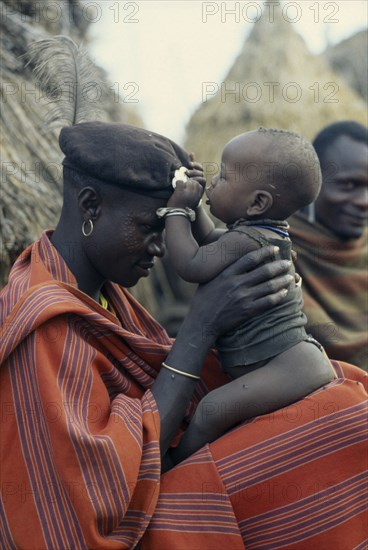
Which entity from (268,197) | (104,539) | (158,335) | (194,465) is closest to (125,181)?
(268,197)

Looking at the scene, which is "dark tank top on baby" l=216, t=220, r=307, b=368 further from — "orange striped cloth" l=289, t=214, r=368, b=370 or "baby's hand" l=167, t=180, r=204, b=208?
"orange striped cloth" l=289, t=214, r=368, b=370

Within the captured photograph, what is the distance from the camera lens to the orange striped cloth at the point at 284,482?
218 cm

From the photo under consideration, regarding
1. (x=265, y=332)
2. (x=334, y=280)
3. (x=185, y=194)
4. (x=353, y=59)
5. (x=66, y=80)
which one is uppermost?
(x=66, y=80)

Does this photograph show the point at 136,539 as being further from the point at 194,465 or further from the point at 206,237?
the point at 206,237

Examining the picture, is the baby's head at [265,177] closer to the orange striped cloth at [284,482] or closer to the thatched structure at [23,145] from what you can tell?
the orange striped cloth at [284,482]

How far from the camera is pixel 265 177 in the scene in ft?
7.76

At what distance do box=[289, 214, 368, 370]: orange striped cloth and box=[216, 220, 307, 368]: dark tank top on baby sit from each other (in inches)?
73.6

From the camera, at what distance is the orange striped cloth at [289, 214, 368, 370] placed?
426 cm

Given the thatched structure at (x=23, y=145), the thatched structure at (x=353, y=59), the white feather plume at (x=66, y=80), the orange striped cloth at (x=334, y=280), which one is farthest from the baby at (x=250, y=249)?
the thatched structure at (x=353, y=59)

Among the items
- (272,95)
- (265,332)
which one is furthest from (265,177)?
(272,95)

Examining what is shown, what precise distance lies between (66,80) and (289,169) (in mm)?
924

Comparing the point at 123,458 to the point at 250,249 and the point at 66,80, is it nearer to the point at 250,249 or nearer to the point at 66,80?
the point at 250,249

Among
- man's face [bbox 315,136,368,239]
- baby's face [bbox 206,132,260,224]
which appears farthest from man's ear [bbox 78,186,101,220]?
man's face [bbox 315,136,368,239]

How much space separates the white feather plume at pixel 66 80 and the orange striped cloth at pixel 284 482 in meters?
1.27
